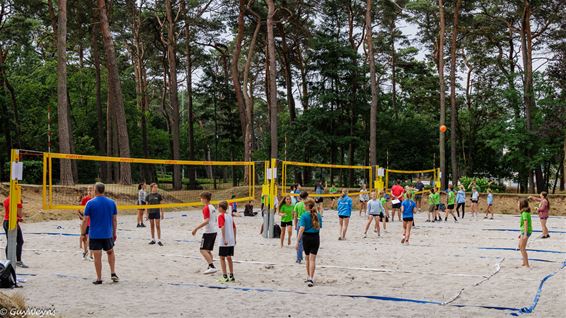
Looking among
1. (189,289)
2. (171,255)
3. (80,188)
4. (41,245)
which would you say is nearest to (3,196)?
(80,188)

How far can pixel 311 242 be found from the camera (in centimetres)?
859

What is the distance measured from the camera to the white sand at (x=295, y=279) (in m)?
6.91

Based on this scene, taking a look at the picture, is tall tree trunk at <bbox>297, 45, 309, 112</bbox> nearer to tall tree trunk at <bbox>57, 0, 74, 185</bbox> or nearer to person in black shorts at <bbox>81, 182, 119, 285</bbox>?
tall tree trunk at <bbox>57, 0, 74, 185</bbox>

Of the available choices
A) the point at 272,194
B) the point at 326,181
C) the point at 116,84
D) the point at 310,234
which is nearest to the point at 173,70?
the point at 116,84

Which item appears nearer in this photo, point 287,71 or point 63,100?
point 63,100

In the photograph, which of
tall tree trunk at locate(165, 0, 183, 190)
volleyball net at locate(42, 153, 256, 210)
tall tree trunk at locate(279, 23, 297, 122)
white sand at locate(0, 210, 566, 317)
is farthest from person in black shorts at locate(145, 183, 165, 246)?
tall tree trunk at locate(279, 23, 297, 122)

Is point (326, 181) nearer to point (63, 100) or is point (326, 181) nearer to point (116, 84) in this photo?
point (116, 84)

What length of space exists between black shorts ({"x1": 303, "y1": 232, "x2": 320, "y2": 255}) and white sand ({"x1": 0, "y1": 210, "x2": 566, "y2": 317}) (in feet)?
1.81

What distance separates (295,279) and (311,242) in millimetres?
929

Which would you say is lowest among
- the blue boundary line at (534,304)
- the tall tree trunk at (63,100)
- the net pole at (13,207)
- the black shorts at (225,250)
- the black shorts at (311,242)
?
the blue boundary line at (534,304)

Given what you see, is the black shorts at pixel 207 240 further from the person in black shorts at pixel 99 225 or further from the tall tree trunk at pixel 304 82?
the tall tree trunk at pixel 304 82

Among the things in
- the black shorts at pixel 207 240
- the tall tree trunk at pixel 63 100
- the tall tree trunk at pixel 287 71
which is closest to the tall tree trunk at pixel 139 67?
the tall tree trunk at pixel 287 71

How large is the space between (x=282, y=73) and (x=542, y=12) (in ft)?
58.1

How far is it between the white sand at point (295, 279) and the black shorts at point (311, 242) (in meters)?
0.55
